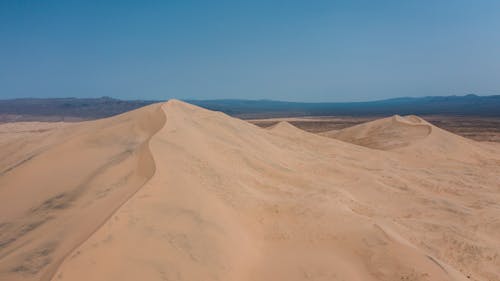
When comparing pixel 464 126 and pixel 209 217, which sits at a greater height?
pixel 209 217

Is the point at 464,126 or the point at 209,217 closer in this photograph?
the point at 209,217

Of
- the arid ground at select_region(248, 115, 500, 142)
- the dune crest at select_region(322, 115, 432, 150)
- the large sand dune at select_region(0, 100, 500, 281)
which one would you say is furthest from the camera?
the arid ground at select_region(248, 115, 500, 142)

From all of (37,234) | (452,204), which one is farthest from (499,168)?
(37,234)

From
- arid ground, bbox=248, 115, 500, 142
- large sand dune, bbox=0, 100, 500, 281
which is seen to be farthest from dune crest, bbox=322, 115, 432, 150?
arid ground, bbox=248, 115, 500, 142

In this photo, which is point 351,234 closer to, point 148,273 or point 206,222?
point 206,222

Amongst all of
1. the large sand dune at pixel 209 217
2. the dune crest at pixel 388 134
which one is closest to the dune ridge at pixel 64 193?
the large sand dune at pixel 209 217

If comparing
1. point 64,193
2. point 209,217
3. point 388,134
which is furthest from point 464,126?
point 64,193

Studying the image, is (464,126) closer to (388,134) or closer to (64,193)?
(388,134)

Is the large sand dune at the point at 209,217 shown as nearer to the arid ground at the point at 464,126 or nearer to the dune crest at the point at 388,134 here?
the dune crest at the point at 388,134

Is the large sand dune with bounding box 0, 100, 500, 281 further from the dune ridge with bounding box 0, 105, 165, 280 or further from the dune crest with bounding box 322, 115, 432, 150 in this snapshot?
the dune crest with bounding box 322, 115, 432, 150
